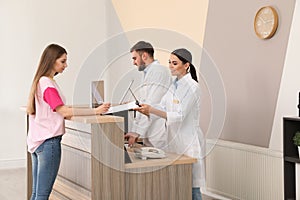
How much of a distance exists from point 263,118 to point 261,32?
2.26 ft

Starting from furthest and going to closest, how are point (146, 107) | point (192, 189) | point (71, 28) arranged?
point (71, 28) → point (192, 189) → point (146, 107)

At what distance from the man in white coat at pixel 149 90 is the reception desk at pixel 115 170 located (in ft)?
1.07

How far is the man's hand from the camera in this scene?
2802 mm

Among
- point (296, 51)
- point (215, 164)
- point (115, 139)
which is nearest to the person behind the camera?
point (115, 139)

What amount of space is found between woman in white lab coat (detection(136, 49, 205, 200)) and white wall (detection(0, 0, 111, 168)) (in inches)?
147

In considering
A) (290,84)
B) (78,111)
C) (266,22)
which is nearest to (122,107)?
(78,111)

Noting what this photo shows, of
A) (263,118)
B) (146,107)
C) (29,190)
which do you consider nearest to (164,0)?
(263,118)

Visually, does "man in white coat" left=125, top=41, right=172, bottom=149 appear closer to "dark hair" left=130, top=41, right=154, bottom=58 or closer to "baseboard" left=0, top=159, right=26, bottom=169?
"dark hair" left=130, top=41, right=154, bottom=58

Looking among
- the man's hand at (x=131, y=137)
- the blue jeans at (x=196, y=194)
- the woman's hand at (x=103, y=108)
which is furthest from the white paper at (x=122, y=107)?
the blue jeans at (x=196, y=194)

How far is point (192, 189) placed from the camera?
→ 353cm

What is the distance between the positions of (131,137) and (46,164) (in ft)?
2.43

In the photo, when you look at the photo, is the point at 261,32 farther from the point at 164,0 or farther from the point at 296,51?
the point at 164,0

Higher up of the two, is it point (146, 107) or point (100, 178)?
point (146, 107)

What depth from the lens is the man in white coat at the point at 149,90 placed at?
103 inches
